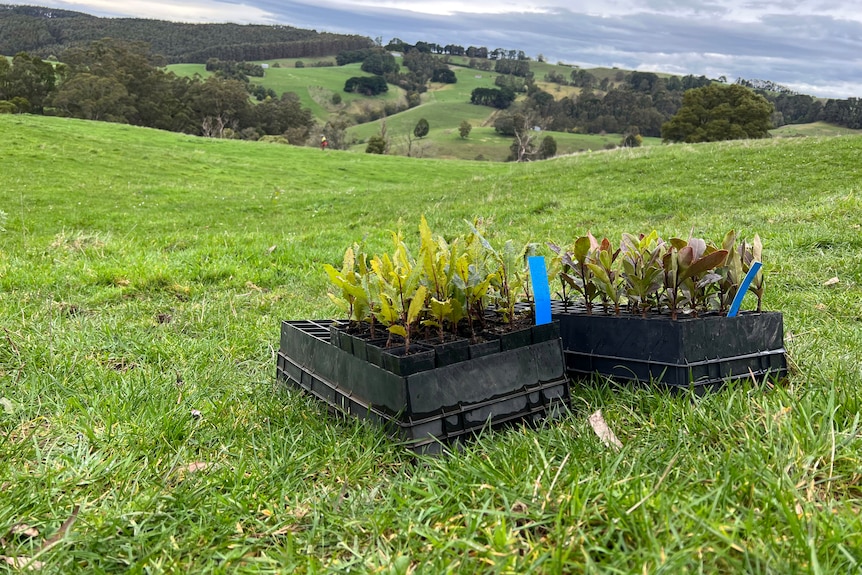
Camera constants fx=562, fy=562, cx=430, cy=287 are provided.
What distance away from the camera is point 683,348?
263 cm

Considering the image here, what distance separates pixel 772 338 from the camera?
9.25ft

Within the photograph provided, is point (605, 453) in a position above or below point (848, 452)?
below

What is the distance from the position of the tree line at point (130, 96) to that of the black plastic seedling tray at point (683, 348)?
2807 inches

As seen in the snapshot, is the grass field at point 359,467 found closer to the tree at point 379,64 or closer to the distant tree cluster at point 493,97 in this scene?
the distant tree cluster at point 493,97

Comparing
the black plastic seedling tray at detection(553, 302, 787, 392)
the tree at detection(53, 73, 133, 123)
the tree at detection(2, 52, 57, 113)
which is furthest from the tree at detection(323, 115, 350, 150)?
the black plastic seedling tray at detection(553, 302, 787, 392)

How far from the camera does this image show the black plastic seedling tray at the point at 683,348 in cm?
265

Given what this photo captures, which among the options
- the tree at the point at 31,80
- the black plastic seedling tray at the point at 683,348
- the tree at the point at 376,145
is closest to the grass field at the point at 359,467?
the black plastic seedling tray at the point at 683,348

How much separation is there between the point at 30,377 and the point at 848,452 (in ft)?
13.2

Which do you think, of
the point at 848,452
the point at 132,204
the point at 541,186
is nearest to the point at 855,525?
the point at 848,452

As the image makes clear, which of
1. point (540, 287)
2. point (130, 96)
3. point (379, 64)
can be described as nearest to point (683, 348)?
point (540, 287)

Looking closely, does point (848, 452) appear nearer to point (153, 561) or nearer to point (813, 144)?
point (153, 561)

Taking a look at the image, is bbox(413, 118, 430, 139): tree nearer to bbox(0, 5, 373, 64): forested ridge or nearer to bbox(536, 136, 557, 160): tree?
bbox(536, 136, 557, 160): tree

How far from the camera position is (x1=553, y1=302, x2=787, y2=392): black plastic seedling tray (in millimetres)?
2648

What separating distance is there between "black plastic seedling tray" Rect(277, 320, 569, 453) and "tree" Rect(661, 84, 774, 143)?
58716mm
